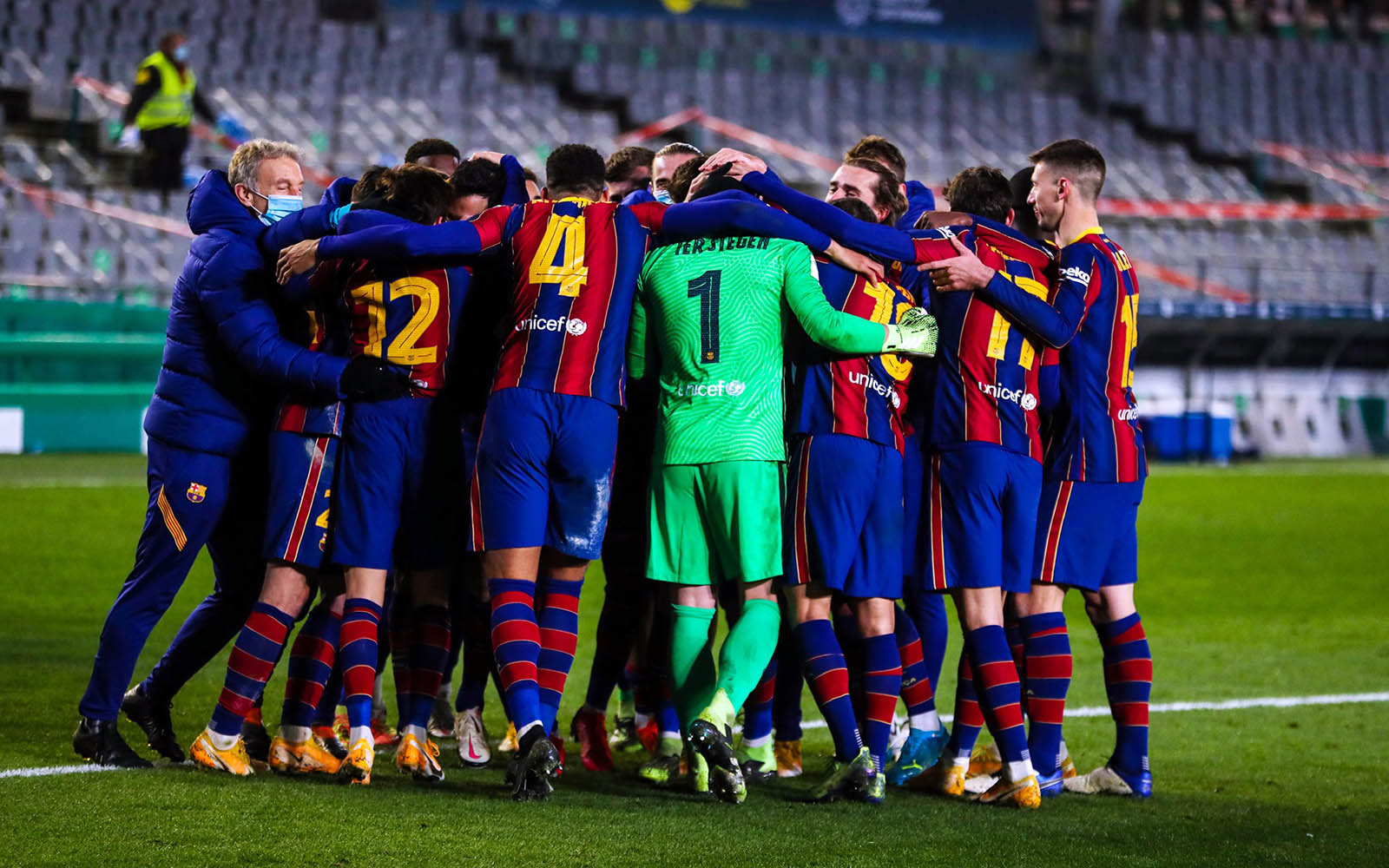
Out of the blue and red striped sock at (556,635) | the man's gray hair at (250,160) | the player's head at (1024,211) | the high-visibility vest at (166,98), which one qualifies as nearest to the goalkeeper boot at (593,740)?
the blue and red striped sock at (556,635)

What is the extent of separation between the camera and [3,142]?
19.2m

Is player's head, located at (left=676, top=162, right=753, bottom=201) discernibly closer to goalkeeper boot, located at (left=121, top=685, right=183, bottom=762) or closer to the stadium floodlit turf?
the stadium floodlit turf

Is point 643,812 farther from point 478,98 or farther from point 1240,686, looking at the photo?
point 478,98

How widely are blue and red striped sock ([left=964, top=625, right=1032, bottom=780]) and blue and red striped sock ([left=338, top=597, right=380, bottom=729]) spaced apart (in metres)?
1.88

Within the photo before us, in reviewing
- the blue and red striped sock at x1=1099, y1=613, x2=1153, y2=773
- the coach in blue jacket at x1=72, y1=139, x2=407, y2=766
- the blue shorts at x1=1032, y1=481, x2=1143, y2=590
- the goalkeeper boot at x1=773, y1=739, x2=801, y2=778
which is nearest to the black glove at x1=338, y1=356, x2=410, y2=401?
the coach in blue jacket at x1=72, y1=139, x2=407, y2=766

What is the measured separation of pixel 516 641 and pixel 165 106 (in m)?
14.4

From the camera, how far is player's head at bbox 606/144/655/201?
6234 millimetres

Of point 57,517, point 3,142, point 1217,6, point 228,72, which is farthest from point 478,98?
point 1217,6

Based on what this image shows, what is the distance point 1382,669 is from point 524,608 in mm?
5294

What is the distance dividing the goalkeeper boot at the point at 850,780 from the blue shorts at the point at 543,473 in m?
1.00

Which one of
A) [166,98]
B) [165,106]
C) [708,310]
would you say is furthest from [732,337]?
[165,106]

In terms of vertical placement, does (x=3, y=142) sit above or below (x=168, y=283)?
above

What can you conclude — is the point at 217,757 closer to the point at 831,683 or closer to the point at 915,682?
the point at 831,683

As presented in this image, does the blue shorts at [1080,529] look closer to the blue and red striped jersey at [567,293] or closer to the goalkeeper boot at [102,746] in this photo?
the blue and red striped jersey at [567,293]
